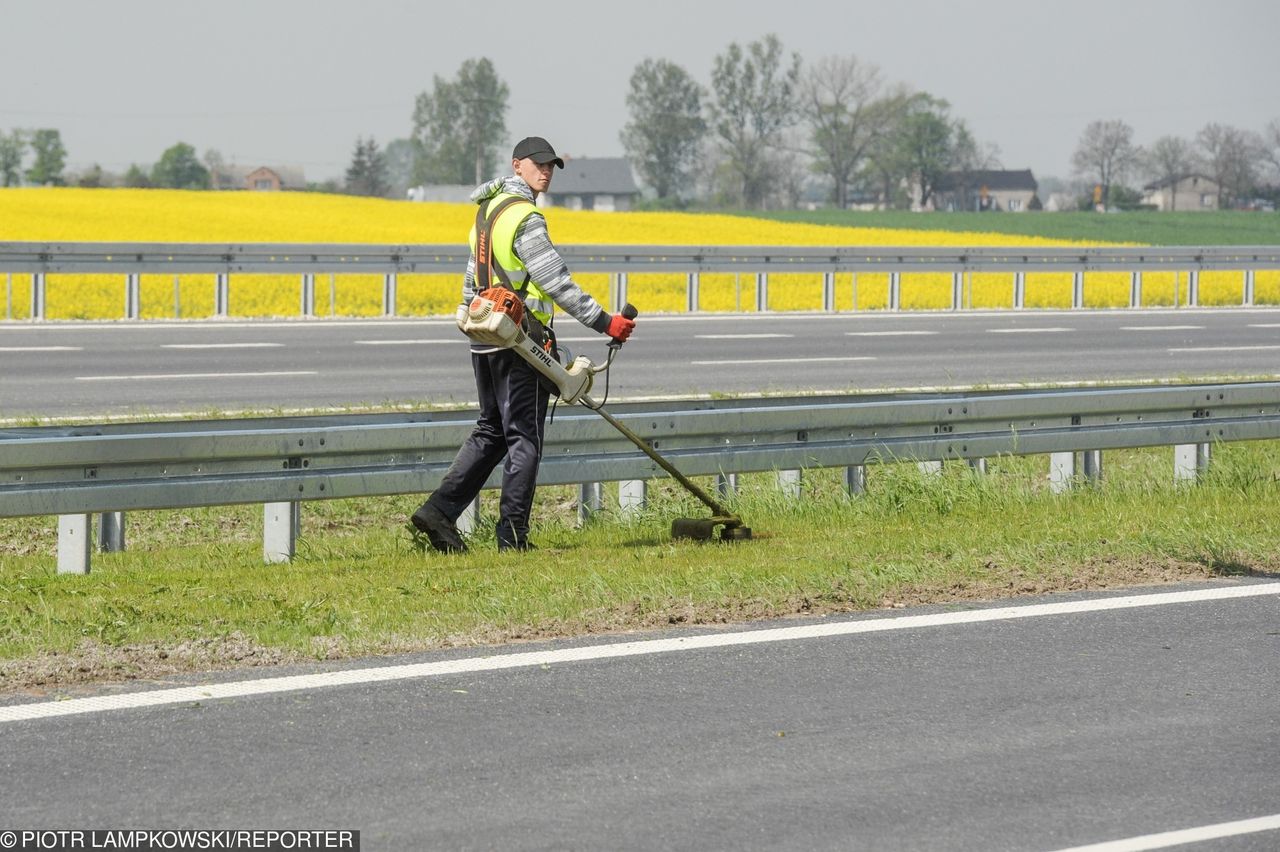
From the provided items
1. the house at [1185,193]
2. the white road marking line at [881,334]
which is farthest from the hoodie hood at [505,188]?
the house at [1185,193]

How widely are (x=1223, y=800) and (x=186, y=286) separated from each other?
1015 inches

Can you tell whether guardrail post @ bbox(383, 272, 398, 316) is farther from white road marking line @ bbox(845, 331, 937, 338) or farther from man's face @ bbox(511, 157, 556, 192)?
man's face @ bbox(511, 157, 556, 192)

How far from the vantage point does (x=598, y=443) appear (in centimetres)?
855

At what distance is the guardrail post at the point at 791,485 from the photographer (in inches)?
372

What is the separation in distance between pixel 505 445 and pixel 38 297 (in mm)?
15842

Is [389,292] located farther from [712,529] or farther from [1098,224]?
[1098,224]

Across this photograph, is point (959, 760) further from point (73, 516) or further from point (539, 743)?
point (73, 516)

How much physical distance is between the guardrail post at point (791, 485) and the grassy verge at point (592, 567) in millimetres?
60

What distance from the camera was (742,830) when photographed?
13.8 ft

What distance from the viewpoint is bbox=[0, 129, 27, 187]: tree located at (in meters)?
102

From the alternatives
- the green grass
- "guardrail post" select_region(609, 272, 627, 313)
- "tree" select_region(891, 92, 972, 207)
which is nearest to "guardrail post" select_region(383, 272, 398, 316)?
"guardrail post" select_region(609, 272, 627, 313)

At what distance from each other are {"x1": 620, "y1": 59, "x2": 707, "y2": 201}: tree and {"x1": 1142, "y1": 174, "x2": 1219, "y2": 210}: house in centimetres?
4091

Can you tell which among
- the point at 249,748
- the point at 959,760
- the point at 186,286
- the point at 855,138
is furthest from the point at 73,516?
the point at 855,138

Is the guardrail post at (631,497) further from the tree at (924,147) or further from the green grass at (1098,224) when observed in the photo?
the tree at (924,147)
